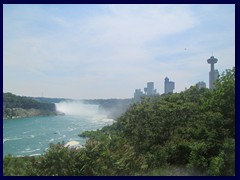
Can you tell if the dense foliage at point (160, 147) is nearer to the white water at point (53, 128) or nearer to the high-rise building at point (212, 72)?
the high-rise building at point (212, 72)

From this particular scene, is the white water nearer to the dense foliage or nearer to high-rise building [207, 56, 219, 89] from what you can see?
the dense foliage

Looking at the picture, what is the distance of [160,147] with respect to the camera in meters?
5.05

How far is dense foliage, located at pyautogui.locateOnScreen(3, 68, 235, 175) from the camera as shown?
10.2 ft

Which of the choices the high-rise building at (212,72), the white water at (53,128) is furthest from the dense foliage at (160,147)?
the white water at (53,128)

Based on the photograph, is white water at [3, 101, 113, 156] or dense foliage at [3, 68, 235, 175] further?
white water at [3, 101, 113, 156]

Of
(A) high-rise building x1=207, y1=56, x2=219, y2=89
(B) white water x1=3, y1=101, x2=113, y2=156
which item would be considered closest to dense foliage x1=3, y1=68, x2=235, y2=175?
(A) high-rise building x1=207, y1=56, x2=219, y2=89

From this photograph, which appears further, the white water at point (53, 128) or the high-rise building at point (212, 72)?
the white water at point (53, 128)

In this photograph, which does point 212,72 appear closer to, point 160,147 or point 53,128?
point 160,147

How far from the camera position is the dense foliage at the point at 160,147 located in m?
3.12

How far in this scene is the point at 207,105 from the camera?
16.9 feet

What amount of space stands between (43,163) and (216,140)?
2409 millimetres

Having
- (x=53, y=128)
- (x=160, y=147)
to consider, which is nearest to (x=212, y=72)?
(x=160, y=147)

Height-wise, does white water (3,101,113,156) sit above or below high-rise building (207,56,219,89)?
below

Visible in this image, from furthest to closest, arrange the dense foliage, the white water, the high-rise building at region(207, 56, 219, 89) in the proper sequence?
the white water
the high-rise building at region(207, 56, 219, 89)
the dense foliage
